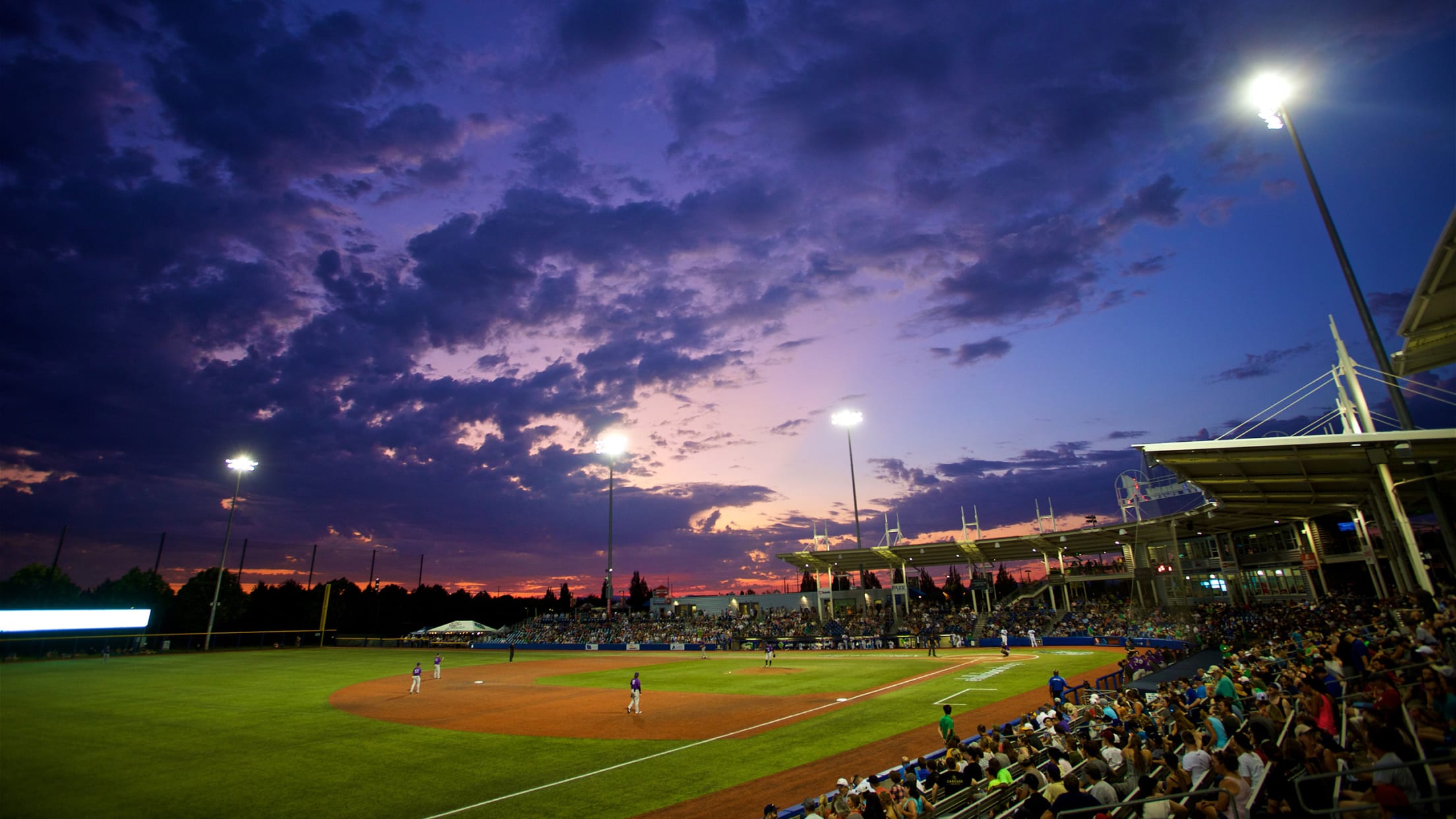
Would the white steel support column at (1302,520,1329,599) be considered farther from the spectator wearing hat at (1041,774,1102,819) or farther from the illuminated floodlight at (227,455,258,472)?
the illuminated floodlight at (227,455,258,472)

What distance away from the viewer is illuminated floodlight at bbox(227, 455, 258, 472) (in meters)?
58.5

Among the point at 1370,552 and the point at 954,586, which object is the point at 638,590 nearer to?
the point at 954,586

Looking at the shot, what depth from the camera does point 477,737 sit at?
20.6 m

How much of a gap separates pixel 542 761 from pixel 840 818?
11019 millimetres

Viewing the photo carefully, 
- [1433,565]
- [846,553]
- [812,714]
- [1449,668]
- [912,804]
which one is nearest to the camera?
[1449,668]

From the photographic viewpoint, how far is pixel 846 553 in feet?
215

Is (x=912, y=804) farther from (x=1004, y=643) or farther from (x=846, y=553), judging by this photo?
(x=846, y=553)

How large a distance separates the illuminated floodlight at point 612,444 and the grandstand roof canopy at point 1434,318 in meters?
53.0

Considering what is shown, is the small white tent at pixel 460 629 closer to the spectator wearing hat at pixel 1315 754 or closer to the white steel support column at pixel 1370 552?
the white steel support column at pixel 1370 552

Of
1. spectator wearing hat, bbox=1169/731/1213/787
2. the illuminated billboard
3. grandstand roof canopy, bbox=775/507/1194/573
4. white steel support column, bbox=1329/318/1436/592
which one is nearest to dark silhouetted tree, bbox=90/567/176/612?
the illuminated billboard

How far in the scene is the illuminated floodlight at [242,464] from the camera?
58503 mm

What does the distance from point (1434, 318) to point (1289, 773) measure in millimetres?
17172

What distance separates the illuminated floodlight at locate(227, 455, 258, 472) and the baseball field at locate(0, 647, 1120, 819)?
23.3 meters

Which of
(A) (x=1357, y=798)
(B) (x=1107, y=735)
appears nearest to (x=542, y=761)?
(B) (x=1107, y=735)
